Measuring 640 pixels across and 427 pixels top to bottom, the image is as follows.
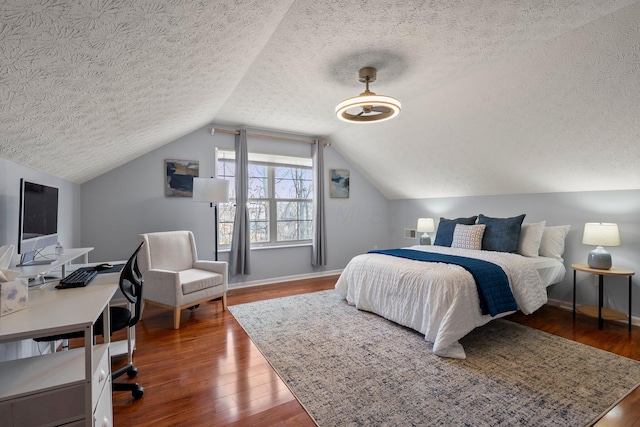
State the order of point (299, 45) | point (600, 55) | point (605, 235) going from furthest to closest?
point (605, 235) < point (299, 45) < point (600, 55)

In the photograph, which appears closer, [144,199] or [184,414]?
[184,414]

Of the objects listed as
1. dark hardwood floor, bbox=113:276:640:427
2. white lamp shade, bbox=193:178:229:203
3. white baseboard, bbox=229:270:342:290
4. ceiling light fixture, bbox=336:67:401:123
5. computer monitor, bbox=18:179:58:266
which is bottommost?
dark hardwood floor, bbox=113:276:640:427

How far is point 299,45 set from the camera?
230 centimetres

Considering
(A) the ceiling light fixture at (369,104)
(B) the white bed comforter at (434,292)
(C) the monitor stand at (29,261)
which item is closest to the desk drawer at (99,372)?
(C) the monitor stand at (29,261)

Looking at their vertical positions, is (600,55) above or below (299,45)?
below

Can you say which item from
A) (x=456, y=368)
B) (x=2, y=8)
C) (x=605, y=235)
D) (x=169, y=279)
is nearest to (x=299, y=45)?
(x=2, y=8)

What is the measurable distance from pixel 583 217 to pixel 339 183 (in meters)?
3.42

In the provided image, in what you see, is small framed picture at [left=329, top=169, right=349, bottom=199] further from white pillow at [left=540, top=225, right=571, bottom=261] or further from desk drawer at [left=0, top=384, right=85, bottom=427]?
desk drawer at [left=0, top=384, right=85, bottom=427]

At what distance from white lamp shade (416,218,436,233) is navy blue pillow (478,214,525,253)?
1135 millimetres

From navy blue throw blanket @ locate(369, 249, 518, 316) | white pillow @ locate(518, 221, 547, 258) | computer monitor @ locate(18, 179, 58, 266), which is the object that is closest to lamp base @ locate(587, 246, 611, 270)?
white pillow @ locate(518, 221, 547, 258)

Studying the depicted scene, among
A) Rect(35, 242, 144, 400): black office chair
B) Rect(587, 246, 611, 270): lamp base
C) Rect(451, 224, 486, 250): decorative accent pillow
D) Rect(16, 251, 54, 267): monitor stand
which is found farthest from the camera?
Rect(451, 224, 486, 250): decorative accent pillow

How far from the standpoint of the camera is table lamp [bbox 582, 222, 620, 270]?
9.34 feet

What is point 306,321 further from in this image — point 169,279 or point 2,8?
point 2,8

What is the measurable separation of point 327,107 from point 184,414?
3.37 metres
